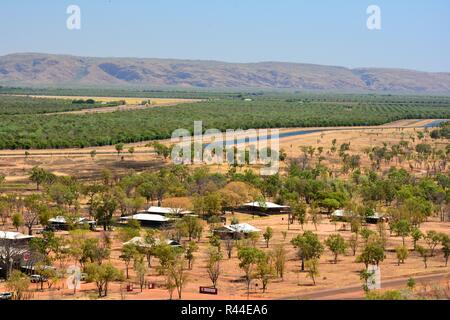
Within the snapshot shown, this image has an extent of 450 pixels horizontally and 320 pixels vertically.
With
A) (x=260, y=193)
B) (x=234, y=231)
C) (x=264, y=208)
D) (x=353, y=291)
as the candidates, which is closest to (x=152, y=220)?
(x=234, y=231)

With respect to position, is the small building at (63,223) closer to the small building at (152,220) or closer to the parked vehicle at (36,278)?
the small building at (152,220)

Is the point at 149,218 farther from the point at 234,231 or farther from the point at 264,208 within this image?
the point at 264,208

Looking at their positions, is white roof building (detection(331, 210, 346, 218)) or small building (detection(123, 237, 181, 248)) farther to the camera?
white roof building (detection(331, 210, 346, 218))

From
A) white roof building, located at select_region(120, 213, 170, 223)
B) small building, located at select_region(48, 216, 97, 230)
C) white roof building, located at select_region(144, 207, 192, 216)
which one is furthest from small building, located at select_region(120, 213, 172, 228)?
small building, located at select_region(48, 216, 97, 230)

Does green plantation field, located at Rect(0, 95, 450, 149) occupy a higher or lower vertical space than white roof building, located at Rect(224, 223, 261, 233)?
higher

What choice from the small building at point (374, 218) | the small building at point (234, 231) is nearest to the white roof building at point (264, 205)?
the small building at point (374, 218)

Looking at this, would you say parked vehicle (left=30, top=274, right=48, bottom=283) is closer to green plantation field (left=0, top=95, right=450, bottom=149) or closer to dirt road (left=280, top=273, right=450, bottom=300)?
dirt road (left=280, top=273, right=450, bottom=300)
